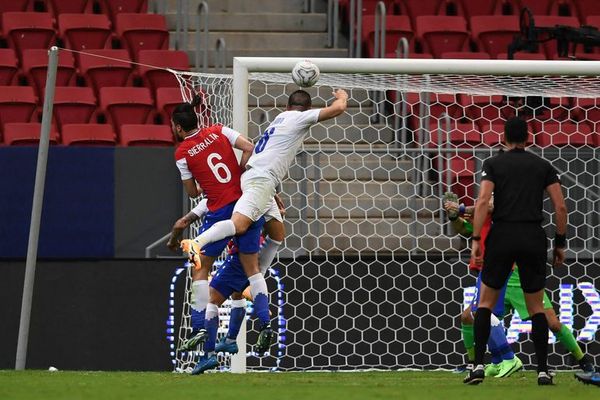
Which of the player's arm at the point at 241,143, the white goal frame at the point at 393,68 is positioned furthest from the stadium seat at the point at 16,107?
the player's arm at the point at 241,143

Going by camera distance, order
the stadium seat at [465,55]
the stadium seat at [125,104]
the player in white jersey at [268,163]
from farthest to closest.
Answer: the stadium seat at [465,55]
the stadium seat at [125,104]
the player in white jersey at [268,163]

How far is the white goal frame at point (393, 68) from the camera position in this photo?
11.1m

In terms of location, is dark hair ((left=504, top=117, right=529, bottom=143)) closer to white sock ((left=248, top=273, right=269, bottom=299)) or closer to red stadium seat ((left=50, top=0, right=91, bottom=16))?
white sock ((left=248, top=273, right=269, bottom=299))

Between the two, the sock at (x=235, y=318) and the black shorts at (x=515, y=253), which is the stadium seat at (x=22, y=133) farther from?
the black shorts at (x=515, y=253)

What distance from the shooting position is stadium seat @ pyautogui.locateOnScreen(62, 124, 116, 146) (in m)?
13.6

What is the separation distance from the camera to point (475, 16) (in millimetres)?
16703

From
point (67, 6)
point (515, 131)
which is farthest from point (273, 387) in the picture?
point (67, 6)

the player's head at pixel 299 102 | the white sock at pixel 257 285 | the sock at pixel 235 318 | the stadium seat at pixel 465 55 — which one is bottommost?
the sock at pixel 235 318

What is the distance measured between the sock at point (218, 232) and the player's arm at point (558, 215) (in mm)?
2171

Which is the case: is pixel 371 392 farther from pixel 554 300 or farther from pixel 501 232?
pixel 554 300

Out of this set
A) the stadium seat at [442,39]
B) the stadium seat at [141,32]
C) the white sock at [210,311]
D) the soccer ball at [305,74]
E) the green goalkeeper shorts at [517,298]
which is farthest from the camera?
the stadium seat at [442,39]

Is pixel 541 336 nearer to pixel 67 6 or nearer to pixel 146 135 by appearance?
pixel 146 135

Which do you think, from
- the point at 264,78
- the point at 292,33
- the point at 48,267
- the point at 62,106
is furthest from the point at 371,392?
the point at 292,33

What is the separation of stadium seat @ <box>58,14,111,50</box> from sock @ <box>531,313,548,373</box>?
7.84 m
